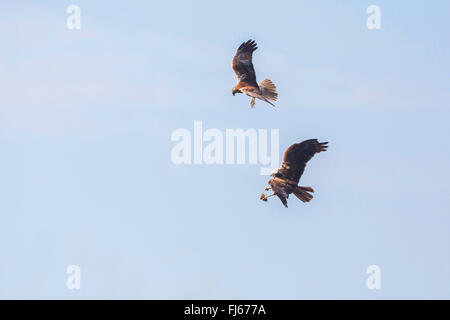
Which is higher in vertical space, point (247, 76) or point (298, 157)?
point (247, 76)

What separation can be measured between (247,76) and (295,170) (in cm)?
541

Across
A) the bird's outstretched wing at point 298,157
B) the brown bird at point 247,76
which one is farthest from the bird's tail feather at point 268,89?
the bird's outstretched wing at point 298,157

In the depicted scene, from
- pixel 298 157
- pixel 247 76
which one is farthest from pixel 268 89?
pixel 298 157

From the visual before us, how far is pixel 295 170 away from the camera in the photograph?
53812 mm

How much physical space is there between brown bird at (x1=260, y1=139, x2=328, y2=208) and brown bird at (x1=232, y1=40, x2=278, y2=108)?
4263 mm

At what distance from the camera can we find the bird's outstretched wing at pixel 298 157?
175 feet

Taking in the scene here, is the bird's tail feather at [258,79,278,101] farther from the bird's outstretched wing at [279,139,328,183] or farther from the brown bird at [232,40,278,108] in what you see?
the bird's outstretched wing at [279,139,328,183]

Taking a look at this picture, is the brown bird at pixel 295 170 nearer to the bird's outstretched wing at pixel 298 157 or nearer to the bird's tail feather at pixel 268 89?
the bird's outstretched wing at pixel 298 157

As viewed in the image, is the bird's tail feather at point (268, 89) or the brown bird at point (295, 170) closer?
the brown bird at point (295, 170)

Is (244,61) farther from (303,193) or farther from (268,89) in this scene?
(303,193)

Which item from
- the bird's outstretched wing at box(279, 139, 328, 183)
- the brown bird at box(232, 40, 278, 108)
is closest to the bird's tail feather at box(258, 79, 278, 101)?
the brown bird at box(232, 40, 278, 108)

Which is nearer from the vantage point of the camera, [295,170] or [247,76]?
[295,170]
